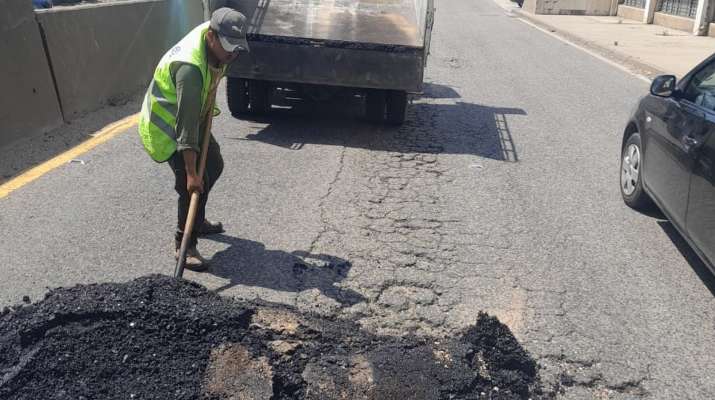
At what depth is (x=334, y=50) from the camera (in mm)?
7262

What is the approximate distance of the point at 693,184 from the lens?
14.3 ft

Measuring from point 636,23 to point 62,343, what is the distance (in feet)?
84.8

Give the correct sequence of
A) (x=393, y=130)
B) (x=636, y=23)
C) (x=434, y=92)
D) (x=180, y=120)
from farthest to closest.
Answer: (x=636, y=23)
(x=434, y=92)
(x=393, y=130)
(x=180, y=120)

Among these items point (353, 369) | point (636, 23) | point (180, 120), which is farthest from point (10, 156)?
point (636, 23)

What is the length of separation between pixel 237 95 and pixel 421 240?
4053 millimetres

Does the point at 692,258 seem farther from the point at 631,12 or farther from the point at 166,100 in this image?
the point at 631,12

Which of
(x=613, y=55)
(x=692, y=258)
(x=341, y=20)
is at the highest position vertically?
(x=341, y=20)

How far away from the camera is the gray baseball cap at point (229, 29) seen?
3773 millimetres

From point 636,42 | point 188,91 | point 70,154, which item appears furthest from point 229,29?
point 636,42

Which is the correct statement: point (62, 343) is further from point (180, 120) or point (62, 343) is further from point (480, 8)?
point (480, 8)

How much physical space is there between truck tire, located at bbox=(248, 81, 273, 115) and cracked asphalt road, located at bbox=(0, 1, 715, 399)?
0.77 ft

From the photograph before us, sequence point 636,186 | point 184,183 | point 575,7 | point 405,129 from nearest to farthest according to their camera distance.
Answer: point 184,183
point 636,186
point 405,129
point 575,7

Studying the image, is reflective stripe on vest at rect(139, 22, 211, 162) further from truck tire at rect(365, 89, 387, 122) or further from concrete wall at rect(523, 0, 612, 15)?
concrete wall at rect(523, 0, 612, 15)

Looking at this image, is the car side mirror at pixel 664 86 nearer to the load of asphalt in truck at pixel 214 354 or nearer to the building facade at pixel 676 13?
the load of asphalt in truck at pixel 214 354
